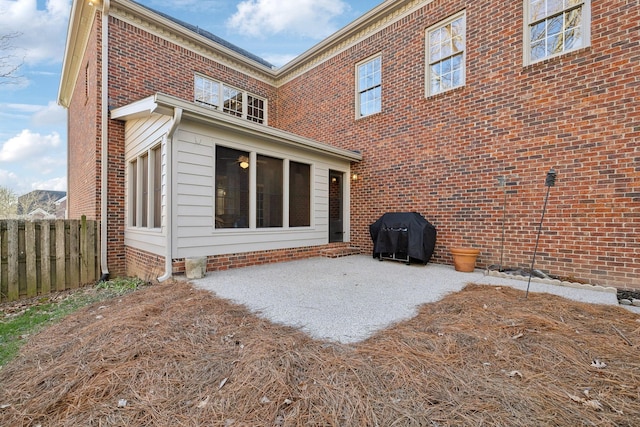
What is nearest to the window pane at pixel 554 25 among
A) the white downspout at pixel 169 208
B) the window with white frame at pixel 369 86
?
the window with white frame at pixel 369 86

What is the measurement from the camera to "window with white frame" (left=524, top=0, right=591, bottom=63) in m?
4.59

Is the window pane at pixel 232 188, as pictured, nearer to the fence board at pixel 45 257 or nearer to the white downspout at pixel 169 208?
the white downspout at pixel 169 208

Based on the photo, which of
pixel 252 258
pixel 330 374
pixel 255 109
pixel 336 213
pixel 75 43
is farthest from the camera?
pixel 255 109

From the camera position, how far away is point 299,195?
675 cm

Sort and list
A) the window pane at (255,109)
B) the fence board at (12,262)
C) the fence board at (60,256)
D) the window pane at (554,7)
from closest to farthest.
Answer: the window pane at (554,7), the fence board at (12,262), the fence board at (60,256), the window pane at (255,109)

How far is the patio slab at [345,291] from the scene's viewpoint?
2.84 metres

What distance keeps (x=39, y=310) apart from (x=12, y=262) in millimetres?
1658

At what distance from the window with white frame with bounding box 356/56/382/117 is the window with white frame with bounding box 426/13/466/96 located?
1341 millimetres

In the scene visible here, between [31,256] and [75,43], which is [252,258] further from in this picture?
[75,43]

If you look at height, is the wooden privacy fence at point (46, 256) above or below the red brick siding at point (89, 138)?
below

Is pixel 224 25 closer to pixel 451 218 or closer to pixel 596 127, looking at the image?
pixel 451 218

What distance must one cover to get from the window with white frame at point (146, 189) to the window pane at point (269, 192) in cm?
182

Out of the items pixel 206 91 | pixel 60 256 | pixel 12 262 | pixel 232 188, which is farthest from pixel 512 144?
pixel 12 262

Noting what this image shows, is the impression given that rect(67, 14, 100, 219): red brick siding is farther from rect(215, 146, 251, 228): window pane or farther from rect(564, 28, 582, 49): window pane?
rect(564, 28, 582, 49): window pane
